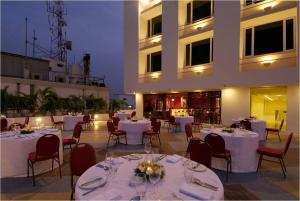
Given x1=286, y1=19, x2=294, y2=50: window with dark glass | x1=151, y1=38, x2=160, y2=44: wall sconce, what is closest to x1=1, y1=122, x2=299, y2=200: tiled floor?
x1=286, y1=19, x2=294, y2=50: window with dark glass

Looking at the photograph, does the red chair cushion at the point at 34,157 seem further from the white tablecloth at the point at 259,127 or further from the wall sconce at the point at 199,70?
the wall sconce at the point at 199,70

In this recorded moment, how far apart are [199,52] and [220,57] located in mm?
2659

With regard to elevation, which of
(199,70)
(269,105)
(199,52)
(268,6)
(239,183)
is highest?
(268,6)

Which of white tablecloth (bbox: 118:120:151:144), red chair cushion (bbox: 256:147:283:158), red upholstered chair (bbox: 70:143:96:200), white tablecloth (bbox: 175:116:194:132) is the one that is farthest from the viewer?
white tablecloth (bbox: 175:116:194:132)

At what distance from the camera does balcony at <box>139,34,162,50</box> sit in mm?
17231

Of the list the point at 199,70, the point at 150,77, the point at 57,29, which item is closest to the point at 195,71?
the point at 199,70

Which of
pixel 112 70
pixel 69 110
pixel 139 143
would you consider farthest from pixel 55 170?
pixel 112 70

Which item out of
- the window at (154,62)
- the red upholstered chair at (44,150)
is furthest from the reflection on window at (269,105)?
the red upholstered chair at (44,150)

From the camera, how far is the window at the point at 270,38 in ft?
36.5

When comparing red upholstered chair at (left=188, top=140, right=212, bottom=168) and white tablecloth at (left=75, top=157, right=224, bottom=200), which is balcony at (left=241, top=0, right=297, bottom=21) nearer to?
red upholstered chair at (left=188, top=140, right=212, bottom=168)

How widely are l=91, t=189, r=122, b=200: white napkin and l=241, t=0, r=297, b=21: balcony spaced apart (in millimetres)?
12434

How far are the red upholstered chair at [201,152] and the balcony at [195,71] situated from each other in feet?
36.2

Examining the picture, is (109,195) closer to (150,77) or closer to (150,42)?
(150,77)

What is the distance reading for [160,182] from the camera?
7.55 ft
